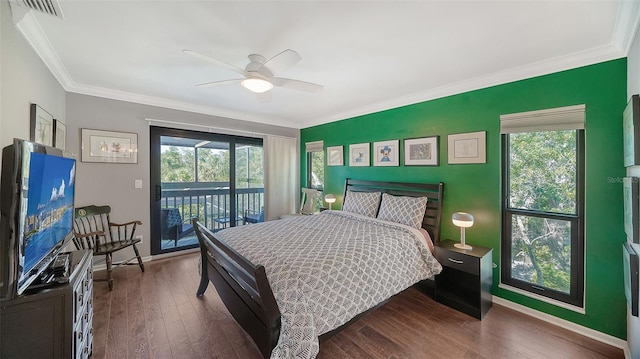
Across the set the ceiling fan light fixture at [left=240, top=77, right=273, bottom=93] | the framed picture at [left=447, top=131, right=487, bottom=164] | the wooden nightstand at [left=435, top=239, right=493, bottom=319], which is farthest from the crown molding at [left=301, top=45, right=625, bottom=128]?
the ceiling fan light fixture at [left=240, top=77, right=273, bottom=93]

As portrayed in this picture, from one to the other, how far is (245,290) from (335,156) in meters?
3.12

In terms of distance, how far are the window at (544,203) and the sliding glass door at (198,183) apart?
13.5ft

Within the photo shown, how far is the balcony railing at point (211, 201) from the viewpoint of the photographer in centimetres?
403

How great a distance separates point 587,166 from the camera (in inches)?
83.6

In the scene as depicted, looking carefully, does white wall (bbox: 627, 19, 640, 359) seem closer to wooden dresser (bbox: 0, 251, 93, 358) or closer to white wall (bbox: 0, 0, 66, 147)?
wooden dresser (bbox: 0, 251, 93, 358)

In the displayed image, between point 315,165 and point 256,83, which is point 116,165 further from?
point 315,165

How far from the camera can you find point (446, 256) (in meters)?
2.59

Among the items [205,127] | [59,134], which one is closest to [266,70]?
[205,127]

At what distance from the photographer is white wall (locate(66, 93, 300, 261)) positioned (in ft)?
10.2

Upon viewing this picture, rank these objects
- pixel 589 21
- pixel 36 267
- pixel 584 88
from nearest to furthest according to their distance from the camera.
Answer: pixel 36 267 → pixel 589 21 → pixel 584 88

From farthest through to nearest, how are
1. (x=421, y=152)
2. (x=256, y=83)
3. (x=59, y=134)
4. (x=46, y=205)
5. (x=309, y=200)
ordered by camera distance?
(x=309, y=200), (x=421, y=152), (x=59, y=134), (x=256, y=83), (x=46, y=205)

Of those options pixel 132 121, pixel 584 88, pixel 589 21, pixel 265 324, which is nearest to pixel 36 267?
pixel 265 324

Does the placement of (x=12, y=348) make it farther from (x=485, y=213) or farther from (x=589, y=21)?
(x=589, y=21)

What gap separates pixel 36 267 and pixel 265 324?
1.33 metres
